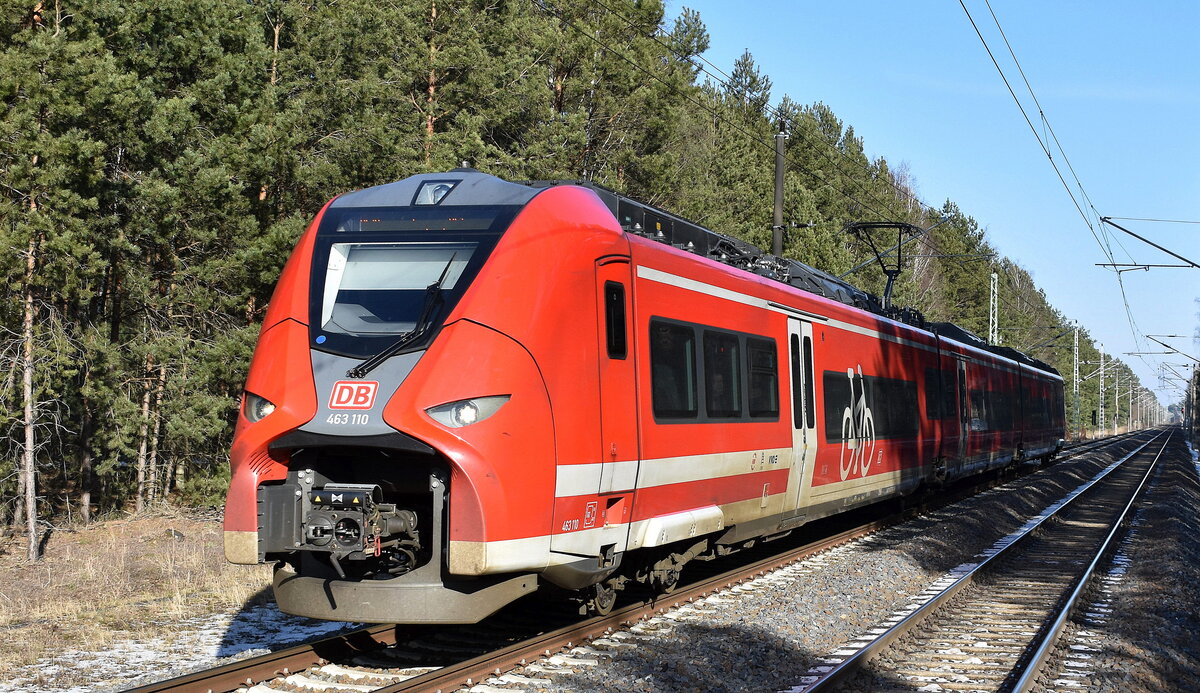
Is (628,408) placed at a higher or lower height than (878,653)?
higher

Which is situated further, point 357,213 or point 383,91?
point 383,91

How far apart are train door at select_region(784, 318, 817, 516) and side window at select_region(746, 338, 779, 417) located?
1.65 feet

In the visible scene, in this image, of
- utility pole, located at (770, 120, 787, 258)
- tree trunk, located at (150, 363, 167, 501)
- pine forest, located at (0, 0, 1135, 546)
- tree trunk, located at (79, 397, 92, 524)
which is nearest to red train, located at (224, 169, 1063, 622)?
utility pole, located at (770, 120, 787, 258)

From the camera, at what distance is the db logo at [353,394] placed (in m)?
→ 6.56

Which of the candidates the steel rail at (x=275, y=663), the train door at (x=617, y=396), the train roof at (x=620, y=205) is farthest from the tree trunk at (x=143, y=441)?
the train door at (x=617, y=396)

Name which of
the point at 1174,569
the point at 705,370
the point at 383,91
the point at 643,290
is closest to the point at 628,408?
the point at 643,290

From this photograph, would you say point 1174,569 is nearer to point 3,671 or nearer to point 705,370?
point 705,370

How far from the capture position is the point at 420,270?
7.21 metres

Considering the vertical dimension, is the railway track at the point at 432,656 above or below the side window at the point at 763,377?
below

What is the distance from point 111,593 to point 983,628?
825 centimetres

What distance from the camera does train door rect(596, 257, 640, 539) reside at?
7.52m

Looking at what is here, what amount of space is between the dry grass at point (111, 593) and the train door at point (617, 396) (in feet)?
11.7

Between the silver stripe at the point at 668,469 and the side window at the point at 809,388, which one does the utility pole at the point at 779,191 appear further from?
the silver stripe at the point at 668,469

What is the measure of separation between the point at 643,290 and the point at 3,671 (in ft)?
16.4
